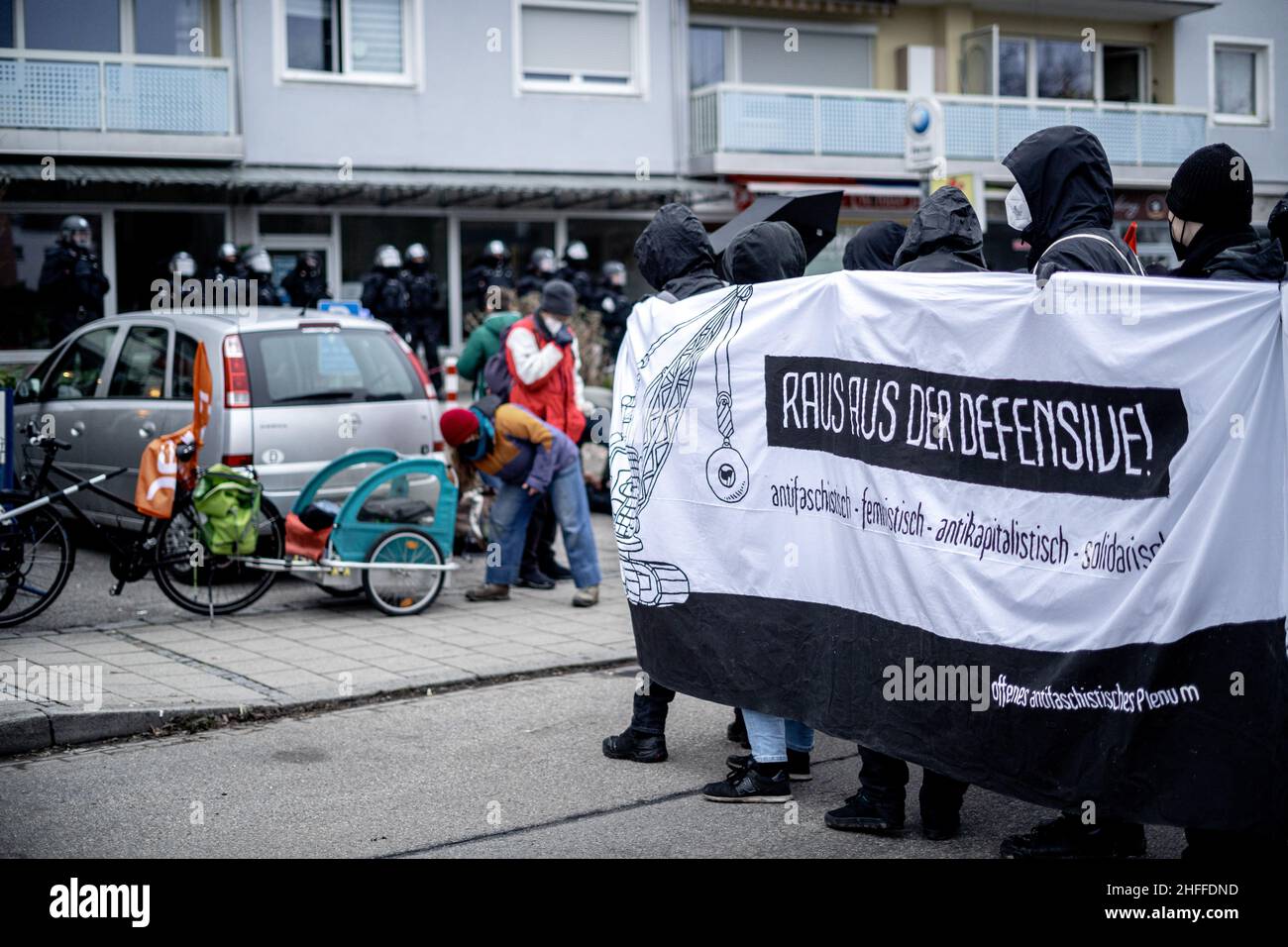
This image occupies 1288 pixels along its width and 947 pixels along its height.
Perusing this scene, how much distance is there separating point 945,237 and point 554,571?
225 inches

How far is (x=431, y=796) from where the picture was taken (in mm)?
5676

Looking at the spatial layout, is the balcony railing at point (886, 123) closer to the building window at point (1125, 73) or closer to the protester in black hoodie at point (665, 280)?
the building window at point (1125, 73)

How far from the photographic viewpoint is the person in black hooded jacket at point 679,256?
20.4ft

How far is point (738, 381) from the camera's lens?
5793 millimetres

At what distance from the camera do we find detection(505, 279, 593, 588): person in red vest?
31.4ft

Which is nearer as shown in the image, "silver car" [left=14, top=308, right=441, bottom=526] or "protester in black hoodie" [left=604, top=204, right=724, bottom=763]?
"protester in black hoodie" [left=604, top=204, right=724, bottom=763]

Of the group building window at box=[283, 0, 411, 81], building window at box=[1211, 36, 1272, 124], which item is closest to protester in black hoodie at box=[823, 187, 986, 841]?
building window at box=[283, 0, 411, 81]

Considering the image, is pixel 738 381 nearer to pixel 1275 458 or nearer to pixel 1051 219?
pixel 1051 219

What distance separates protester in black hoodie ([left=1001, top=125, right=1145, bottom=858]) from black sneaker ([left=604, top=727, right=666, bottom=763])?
1.67 metres

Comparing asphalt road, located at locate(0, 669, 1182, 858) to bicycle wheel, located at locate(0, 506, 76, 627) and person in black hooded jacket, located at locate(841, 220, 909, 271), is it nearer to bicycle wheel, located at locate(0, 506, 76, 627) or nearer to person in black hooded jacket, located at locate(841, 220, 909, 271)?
person in black hooded jacket, located at locate(841, 220, 909, 271)

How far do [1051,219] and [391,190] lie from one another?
18.2 m

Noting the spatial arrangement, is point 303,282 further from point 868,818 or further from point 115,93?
point 868,818

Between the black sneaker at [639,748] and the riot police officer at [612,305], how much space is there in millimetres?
12221
